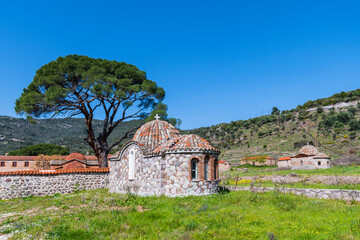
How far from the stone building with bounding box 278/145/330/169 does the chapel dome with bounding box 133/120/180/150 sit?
3061 centimetres

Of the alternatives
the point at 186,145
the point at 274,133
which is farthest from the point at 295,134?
the point at 186,145

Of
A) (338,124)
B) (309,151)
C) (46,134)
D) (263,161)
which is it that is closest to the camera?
(309,151)

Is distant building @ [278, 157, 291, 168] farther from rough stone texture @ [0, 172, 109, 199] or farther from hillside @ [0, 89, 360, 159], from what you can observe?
rough stone texture @ [0, 172, 109, 199]

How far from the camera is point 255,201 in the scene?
1253 cm

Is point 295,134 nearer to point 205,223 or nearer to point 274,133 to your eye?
point 274,133

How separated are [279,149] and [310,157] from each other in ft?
62.5

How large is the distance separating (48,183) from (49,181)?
0.54ft

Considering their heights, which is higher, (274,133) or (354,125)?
(354,125)

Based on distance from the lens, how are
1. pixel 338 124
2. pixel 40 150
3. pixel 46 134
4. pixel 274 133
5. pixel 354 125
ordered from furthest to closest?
pixel 46 134
pixel 274 133
pixel 40 150
pixel 338 124
pixel 354 125

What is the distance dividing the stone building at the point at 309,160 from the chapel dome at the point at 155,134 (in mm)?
30608

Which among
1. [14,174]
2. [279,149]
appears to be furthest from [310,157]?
[14,174]

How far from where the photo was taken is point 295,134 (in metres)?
67.2

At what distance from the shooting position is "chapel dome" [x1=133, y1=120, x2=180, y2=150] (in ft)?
59.3

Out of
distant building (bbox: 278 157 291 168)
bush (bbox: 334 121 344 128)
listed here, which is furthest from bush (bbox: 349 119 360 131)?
distant building (bbox: 278 157 291 168)
